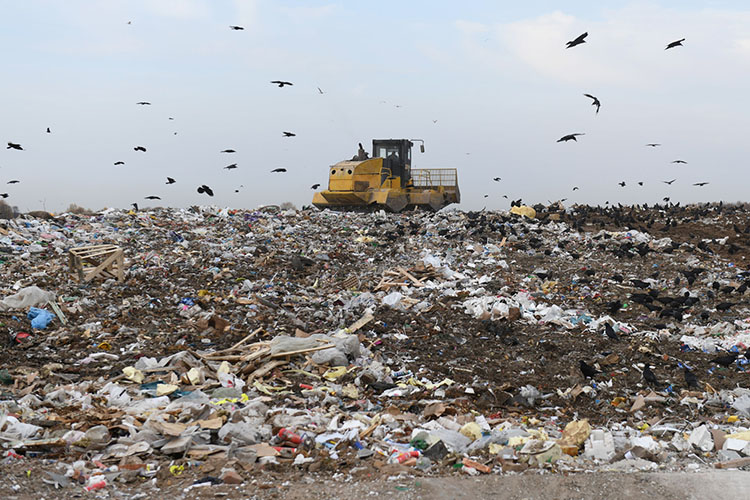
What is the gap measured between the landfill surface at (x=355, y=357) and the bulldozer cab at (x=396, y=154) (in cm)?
645

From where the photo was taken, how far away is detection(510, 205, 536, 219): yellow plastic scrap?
18148 millimetres

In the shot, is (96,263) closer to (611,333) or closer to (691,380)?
(611,333)

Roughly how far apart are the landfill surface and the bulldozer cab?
6452mm

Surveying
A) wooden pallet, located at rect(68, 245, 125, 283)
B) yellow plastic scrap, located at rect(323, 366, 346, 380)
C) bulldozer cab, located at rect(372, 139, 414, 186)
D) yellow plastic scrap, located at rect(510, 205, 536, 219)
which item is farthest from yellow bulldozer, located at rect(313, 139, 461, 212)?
yellow plastic scrap, located at rect(323, 366, 346, 380)

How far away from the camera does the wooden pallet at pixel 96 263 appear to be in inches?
381

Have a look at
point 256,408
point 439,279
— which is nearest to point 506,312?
point 439,279

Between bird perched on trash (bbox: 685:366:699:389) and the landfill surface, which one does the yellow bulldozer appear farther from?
bird perched on trash (bbox: 685:366:699:389)

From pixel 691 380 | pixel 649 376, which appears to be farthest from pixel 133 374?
pixel 691 380

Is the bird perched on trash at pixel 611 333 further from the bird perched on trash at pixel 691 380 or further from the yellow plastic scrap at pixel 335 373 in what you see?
the yellow plastic scrap at pixel 335 373

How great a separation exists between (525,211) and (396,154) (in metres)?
5.03

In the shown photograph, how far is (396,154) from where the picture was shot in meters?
20.8

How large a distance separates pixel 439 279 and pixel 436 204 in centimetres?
964

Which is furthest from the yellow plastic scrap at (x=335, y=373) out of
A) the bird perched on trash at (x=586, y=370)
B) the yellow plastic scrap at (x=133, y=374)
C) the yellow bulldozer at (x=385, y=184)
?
the yellow bulldozer at (x=385, y=184)

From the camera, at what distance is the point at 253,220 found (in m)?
15.8
